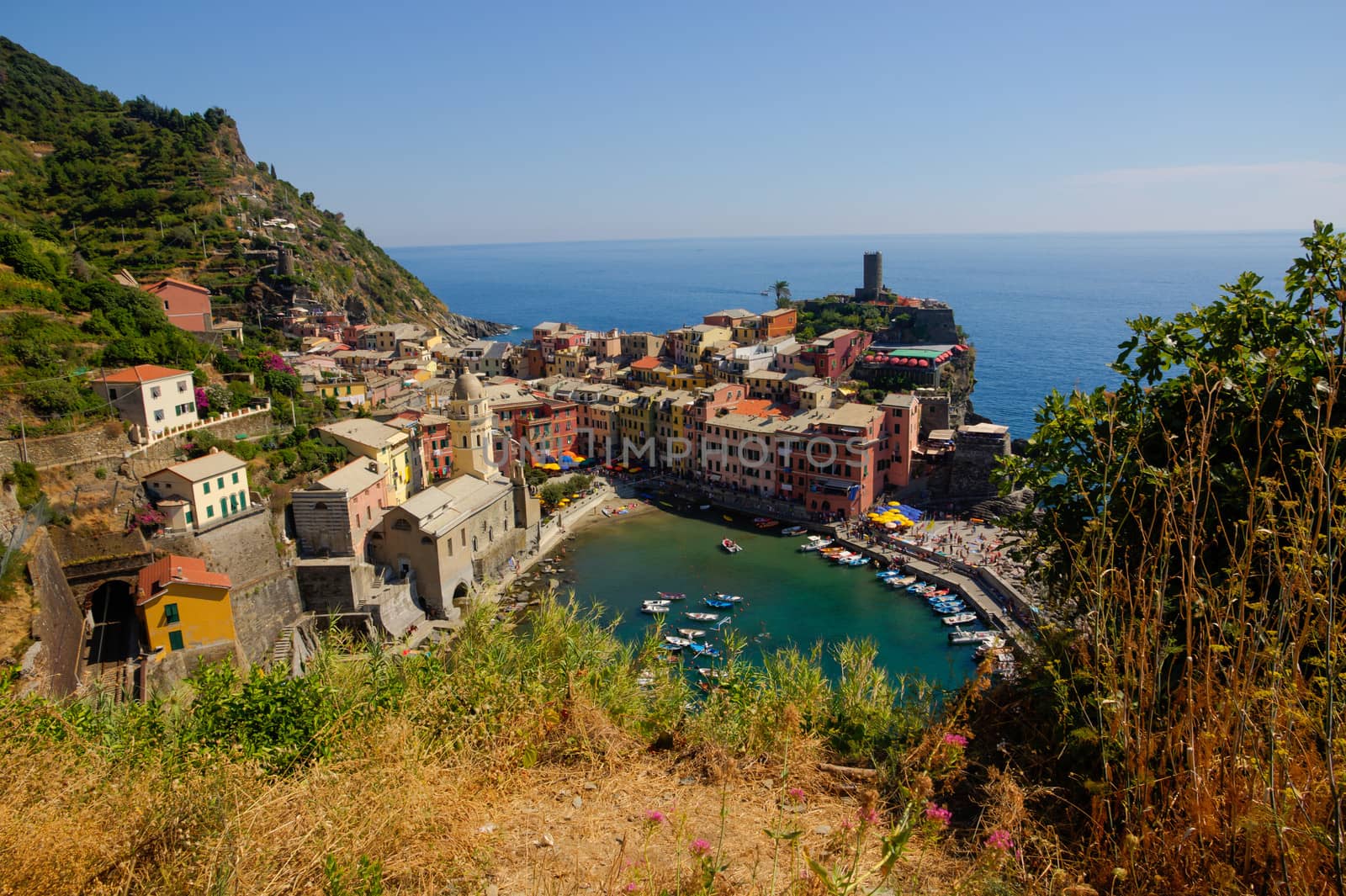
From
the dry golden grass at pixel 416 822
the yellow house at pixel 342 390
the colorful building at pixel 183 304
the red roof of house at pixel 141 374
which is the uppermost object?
A: the colorful building at pixel 183 304

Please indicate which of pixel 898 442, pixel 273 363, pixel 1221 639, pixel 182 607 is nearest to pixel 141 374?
pixel 182 607

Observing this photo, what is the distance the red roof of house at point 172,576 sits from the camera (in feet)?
48.9

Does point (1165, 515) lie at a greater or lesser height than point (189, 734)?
greater

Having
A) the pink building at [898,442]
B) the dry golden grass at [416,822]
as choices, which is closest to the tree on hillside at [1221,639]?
the dry golden grass at [416,822]

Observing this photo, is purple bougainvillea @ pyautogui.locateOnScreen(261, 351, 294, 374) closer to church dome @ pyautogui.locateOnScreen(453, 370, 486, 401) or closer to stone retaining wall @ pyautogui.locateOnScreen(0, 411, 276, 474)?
church dome @ pyautogui.locateOnScreen(453, 370, 486, 401)

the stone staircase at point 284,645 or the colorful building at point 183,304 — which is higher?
the colorful building at point 183,304

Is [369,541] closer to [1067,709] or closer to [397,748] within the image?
[397,748]

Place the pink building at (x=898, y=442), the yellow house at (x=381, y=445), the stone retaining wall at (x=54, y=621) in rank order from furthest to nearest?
the pink building at (x=898, y=442)
the yellow house at (x=381, y=445)
the stone retaining wall at (x=54, y=621)

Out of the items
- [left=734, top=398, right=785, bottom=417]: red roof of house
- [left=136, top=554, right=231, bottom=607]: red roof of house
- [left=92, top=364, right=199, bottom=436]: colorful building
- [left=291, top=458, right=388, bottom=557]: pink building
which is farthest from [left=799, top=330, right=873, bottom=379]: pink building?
[left=136, top=554, right=231, bottom=607]: red roof of house

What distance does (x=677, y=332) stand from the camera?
47031 mm

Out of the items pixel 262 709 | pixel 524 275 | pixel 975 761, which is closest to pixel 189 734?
pixel 262 709

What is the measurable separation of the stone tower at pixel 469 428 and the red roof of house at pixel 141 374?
8759mm

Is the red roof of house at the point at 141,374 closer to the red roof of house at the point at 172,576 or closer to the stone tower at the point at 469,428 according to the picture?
the red roof of house at the point at 172,576

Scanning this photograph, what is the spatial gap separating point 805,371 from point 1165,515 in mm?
38073
